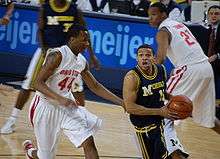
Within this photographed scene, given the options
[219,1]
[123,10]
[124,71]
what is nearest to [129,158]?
[124,71]

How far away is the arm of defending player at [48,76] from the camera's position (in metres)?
5.12

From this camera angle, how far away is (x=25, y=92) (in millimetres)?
7523

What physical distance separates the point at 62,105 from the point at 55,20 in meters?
2.22

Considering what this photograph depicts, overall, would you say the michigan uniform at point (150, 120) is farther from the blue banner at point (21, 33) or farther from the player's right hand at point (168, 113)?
the blue banner at point (21, 33)

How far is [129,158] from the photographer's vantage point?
687cm

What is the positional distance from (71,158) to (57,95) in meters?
1.75

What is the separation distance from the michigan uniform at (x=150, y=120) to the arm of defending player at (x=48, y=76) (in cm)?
59

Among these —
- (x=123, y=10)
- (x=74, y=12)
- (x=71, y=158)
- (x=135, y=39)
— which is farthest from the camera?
(x=123, y=10)

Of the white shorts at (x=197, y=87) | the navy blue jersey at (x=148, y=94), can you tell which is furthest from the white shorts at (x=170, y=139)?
the white shorts at (x=197, y=87)

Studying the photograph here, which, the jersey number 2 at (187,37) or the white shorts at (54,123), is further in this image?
the jersey number 2 at (187,37)

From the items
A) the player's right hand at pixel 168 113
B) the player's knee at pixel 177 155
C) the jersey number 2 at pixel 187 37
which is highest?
the jersey number 2 at pixel 187 37

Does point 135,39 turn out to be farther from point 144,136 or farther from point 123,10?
point 144,136

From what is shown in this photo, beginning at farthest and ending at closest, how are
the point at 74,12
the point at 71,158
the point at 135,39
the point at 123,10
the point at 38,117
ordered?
the point at 123,10
the point at 135,39
the point at 74,12
the point at 71,158
the point at 38,117

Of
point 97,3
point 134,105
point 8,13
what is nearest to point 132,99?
point 134,105
